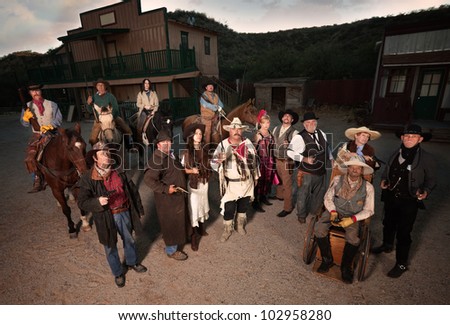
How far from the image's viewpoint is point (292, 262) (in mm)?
3984

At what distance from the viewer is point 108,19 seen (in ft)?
54.3

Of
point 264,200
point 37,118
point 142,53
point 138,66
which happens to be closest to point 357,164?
point 264,200

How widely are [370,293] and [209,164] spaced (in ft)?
10.0

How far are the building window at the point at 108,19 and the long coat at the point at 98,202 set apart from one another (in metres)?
17.6

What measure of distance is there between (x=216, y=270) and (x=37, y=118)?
5305 millimetres

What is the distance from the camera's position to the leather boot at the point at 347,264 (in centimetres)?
339

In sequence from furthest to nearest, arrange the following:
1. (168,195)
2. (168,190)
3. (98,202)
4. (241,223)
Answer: (241,223), (168,195), (168,190), (98,202)

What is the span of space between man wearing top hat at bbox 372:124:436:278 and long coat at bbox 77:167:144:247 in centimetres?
383

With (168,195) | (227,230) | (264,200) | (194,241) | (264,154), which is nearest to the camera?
(168,195)

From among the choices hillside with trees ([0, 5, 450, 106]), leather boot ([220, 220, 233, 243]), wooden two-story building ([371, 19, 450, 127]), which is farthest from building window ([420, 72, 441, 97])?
leather boot ([220, 220, 233, 243])

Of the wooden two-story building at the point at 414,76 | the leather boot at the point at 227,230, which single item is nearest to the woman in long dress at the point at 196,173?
the leather boot at the point at 227,230

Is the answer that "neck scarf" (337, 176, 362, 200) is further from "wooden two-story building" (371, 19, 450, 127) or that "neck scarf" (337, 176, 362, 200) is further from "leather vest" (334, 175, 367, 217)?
"wooden two-story building" (371, 19, 450, 127)

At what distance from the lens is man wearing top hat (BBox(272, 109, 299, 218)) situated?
484 cm

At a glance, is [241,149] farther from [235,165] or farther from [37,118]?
[37,118]
